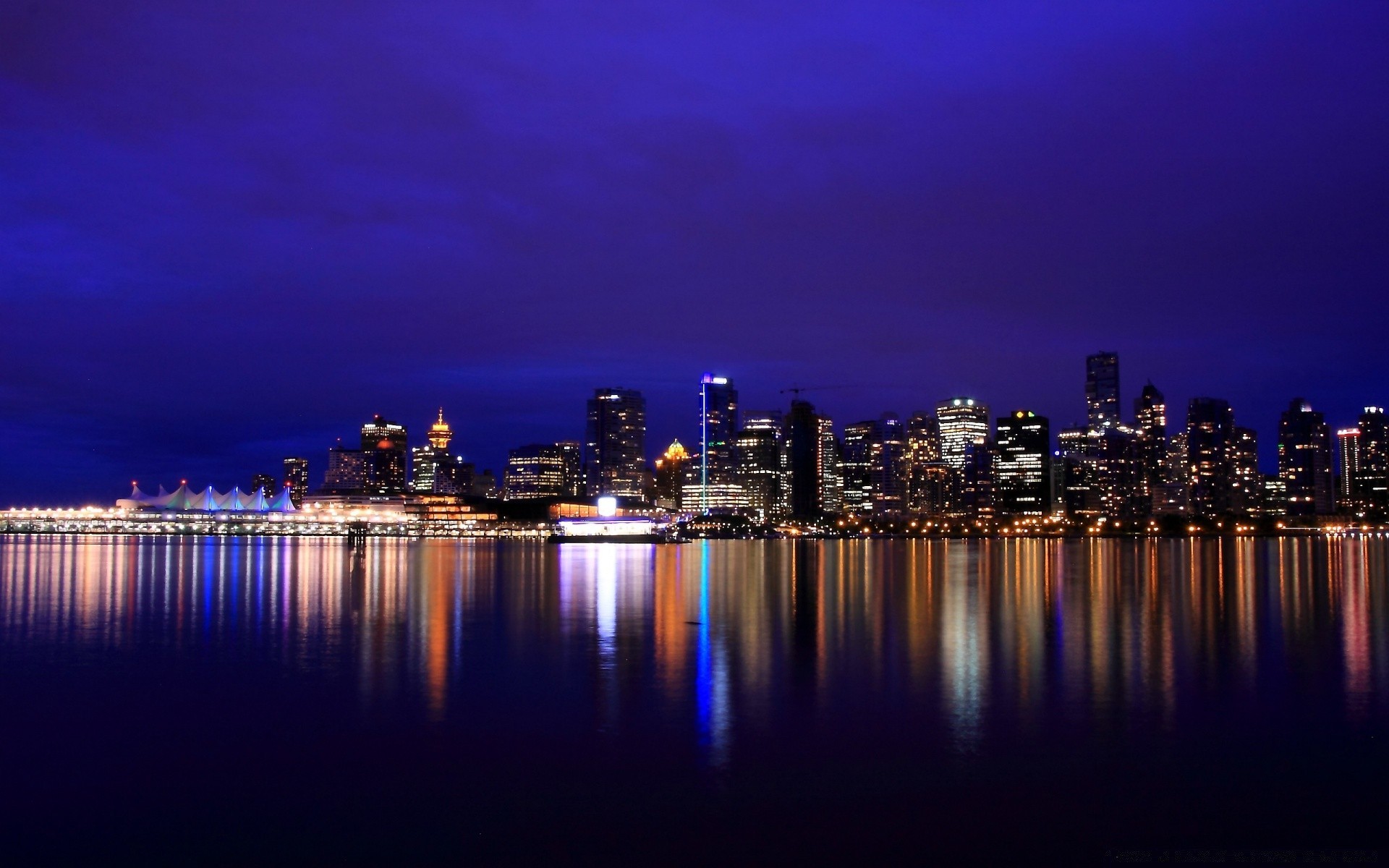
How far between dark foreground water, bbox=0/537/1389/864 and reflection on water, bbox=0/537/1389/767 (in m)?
0.18

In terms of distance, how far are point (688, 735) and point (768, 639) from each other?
527 inches

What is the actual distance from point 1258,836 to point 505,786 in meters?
9.29

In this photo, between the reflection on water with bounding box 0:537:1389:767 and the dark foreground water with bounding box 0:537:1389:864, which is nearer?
the dark foreground water with bounding box 0:537:1389:864

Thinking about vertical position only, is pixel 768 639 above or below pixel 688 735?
below

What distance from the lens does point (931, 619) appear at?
3672 cm

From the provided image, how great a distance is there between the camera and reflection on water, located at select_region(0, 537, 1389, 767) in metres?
20.5

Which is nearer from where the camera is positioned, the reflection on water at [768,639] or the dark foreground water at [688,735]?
the dark foreground water at [688,735]

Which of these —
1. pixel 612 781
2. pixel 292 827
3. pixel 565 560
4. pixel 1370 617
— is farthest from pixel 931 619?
pixel 565 560

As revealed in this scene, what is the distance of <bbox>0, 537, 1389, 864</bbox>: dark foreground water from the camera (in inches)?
505

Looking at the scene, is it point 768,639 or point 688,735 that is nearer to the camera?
point 688,735

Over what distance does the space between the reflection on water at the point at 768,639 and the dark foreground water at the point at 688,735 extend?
0.61ft

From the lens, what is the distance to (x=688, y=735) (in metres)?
17.9

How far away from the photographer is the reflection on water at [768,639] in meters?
20.5

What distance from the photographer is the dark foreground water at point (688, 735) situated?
42.1 ft
